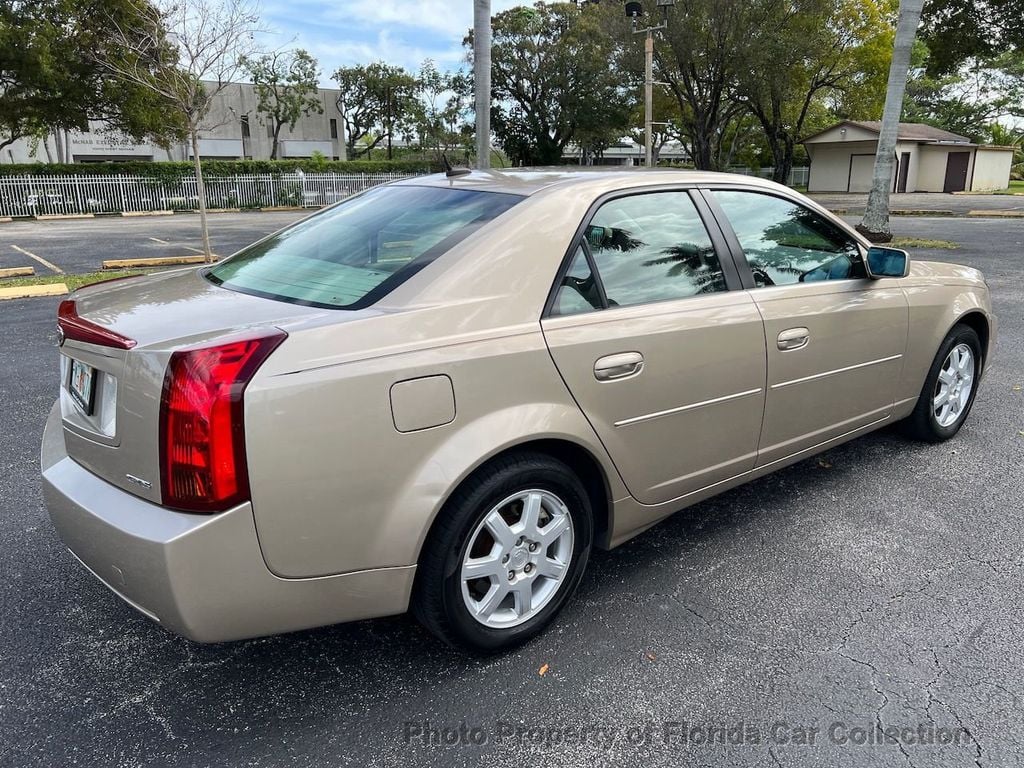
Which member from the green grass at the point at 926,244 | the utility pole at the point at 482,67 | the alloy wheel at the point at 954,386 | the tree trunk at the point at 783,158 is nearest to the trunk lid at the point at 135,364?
the alloy wheel at the point at 954,386

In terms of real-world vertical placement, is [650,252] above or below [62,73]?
below

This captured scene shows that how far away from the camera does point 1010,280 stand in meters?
10.6

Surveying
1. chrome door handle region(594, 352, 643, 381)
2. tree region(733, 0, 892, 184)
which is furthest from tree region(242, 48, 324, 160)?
chrome door handle region(594, 352, 643, 381)

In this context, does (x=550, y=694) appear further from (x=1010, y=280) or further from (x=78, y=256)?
(x=78, y=256)

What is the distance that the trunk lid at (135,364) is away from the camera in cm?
210

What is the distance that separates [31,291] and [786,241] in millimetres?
9497

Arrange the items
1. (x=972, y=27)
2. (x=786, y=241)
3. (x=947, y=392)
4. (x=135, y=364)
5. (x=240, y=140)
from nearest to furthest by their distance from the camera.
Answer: (x=135, y=364) < (x=786, y=241) < (x=947, y=392) < (x=972, y=27) < (x=240, y=140)

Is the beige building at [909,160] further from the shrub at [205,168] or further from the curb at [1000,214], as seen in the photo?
the shrub at [205,168]

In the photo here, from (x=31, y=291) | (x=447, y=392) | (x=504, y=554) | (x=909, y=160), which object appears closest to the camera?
(x=447, y=392)

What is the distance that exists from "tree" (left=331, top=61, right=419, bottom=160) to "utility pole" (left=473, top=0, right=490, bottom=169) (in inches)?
1480

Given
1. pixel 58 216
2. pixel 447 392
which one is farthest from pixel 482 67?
pixel 58 216

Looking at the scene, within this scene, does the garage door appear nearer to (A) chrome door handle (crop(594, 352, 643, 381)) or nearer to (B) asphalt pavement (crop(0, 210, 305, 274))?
(B) asphalt pavement (crop(0, 210, 305, 274))

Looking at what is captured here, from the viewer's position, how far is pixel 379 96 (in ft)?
160

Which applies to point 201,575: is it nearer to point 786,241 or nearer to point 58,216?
point 786,241
